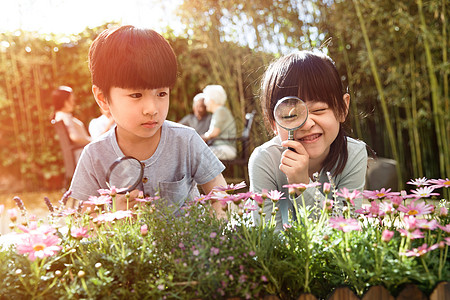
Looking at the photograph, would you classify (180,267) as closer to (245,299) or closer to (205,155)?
(245,299)

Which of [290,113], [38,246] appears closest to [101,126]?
[290,113]

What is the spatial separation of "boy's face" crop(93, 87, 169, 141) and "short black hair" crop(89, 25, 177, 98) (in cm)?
3

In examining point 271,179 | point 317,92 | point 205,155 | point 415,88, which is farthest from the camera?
point 415,88

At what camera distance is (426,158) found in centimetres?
582

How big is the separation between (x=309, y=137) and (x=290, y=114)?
201mm

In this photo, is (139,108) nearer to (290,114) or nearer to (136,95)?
(136,95)

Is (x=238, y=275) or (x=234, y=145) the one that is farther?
A: (x=234, y=145)

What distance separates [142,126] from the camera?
1.77 meters

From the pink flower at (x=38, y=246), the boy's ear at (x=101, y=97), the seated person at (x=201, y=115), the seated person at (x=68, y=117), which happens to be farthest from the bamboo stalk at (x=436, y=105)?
the pink flower at (x=38, y=246)

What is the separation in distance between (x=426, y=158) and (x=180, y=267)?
5.46 m

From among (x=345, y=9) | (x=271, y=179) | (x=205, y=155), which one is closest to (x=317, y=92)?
(x=271, y=179)

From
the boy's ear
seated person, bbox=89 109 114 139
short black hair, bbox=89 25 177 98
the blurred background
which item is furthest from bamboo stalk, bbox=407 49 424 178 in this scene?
the boy's ear

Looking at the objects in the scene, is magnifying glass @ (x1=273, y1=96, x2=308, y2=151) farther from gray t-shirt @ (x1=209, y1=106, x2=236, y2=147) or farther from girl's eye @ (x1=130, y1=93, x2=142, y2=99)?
gray t-shirt @ (x1=209, y1=106, x2=236, y2=147)

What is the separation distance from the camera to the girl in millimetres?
1651
